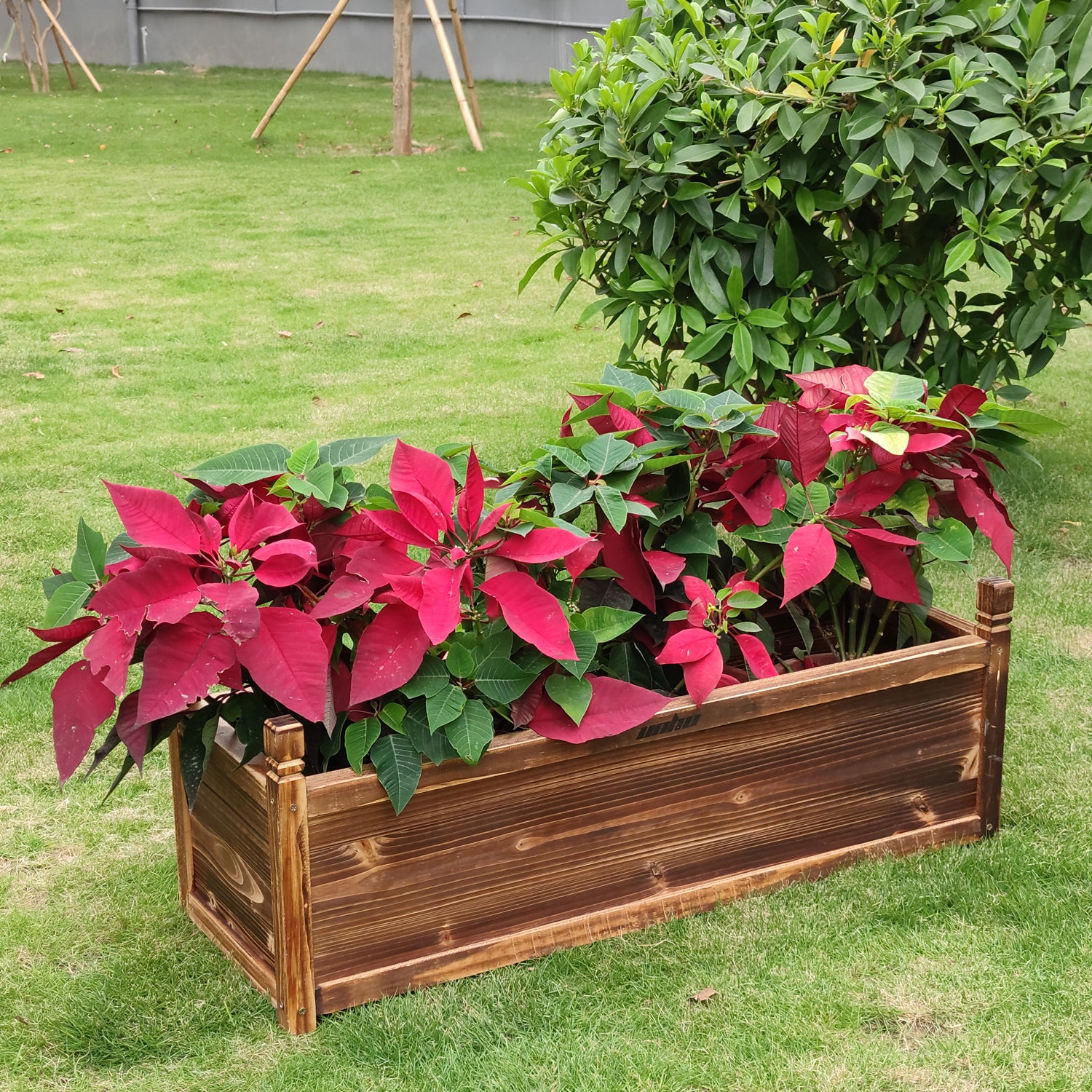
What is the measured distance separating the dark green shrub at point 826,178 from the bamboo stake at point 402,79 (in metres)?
8.00

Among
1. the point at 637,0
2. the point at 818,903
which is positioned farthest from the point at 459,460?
the point at 637,0

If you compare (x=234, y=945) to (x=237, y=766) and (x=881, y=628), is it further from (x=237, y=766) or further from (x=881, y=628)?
(x=881, y=628)

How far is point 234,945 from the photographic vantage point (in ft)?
6.97

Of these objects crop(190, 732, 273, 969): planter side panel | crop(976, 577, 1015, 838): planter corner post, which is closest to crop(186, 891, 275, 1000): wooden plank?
crop(190, 732, 273, 969): planter side panel

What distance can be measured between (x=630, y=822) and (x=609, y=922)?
0.18m

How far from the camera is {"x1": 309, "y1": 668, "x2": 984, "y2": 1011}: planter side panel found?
6.38 ft

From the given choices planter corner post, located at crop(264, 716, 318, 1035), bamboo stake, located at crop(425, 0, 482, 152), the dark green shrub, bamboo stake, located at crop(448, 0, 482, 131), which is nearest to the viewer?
planter corner post, located at crop(264, 716, 318, 1035)

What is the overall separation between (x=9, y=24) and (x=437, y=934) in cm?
2345

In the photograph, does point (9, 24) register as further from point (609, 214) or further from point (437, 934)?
point (437, 934)

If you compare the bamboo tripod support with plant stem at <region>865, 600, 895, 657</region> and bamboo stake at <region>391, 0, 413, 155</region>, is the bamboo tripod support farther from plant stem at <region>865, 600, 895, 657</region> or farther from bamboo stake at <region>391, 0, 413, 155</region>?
plant stem at <region>865, 600, 895, 657</region>

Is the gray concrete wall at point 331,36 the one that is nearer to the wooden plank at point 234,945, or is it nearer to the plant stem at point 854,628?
the plant stem at point 854,628

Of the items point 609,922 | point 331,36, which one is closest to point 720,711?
point 609,922

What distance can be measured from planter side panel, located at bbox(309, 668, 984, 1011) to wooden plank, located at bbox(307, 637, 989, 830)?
2 centimetres

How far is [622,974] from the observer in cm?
211
